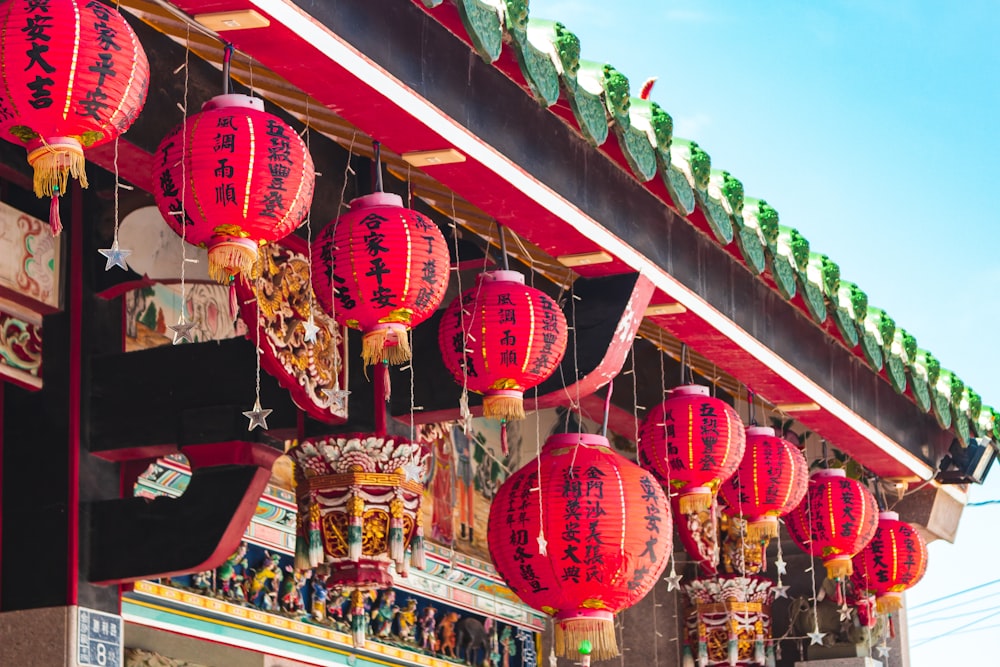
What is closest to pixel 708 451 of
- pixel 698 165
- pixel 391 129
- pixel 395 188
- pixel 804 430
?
pixel 698 165

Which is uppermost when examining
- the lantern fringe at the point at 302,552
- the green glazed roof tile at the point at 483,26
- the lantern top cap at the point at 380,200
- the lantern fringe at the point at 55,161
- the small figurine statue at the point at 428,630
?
the green glazed roof tile at the point at 483,26

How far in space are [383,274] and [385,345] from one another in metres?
0.25

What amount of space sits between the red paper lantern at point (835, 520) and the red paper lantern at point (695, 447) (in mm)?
1759

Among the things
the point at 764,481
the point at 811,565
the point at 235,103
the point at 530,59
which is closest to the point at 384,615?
the point at 764,481

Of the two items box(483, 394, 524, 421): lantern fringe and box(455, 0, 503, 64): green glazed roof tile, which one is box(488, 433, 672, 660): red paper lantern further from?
box(455, 0, 503, 64): green glazed roof tile

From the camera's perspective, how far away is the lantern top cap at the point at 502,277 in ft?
23.0

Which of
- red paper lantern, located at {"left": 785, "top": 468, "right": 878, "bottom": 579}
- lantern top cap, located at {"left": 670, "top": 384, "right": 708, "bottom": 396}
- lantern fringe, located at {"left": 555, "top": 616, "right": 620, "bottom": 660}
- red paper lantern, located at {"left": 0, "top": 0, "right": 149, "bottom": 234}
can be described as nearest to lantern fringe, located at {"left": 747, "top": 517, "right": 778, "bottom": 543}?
red paper lantern, located at {"left": 785, "top": 468, "right": 878, "bottom": 579}

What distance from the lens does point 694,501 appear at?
8.34 m

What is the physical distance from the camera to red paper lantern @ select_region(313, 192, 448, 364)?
622 cm

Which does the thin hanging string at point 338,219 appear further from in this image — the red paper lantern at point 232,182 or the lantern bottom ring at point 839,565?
the lantern bottom ring at point 839,565

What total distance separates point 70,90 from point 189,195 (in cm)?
71

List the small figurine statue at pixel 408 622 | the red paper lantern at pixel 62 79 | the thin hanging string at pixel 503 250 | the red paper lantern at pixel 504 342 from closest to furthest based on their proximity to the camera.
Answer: the red paper lantern at pixel 62 79
the red paper lantern at pixel 504 342
the thin hanging string at pixel 503 250
the small figurine statue at pixel 408 622

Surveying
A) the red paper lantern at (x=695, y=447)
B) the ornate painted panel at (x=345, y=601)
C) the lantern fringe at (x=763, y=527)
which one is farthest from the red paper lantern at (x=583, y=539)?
the lantern fringe at (x=763, y=527)

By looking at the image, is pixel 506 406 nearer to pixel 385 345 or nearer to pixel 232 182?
pixel 385 345
